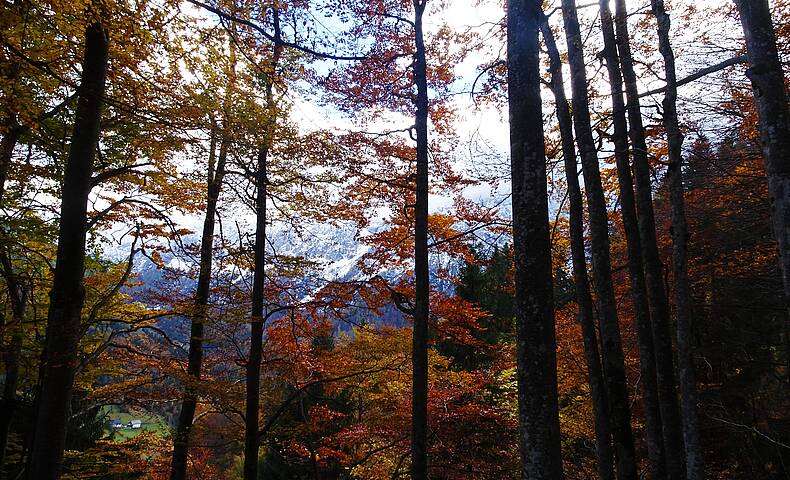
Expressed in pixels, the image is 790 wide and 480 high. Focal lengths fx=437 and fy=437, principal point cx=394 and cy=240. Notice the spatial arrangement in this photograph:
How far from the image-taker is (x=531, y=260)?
337cm

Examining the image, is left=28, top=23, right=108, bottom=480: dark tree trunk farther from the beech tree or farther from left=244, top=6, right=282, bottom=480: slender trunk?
the beech tree

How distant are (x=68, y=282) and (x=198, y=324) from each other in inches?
225

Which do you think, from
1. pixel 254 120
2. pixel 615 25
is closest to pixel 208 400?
pixel 254 120

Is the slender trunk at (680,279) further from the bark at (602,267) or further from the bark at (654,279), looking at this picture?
the bark at (602,267)

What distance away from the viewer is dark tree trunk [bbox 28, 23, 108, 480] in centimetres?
429

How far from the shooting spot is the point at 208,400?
31.1 ft

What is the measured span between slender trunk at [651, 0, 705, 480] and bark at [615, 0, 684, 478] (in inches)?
5.0

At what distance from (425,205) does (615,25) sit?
448 cm

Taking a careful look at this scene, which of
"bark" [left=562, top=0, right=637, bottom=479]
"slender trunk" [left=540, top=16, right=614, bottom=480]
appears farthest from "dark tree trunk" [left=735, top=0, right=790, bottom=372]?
"slender trunk" [left=540, top=16, right=614, bottom=480]

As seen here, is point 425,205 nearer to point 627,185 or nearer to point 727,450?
point 627,185

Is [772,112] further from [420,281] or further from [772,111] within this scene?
[420,281]

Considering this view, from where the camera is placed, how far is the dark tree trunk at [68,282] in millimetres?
4285

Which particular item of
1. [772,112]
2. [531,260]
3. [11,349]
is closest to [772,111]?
[772,112]

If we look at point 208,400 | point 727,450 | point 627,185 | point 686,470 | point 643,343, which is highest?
point 627,185
